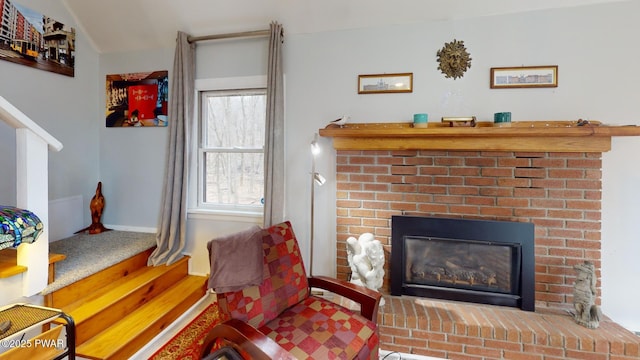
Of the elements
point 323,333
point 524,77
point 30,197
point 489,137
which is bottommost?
point 323,333

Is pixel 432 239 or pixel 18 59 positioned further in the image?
pixel 18 59

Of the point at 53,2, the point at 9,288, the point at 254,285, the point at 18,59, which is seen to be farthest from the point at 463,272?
the point at 53,2

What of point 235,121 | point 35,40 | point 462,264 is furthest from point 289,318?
point 35,40

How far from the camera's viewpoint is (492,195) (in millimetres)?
2240

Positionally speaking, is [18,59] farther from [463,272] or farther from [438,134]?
[463,272]

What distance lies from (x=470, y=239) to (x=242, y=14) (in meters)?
2.72

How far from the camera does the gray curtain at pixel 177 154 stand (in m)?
2.67

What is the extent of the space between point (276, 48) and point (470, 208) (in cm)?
213

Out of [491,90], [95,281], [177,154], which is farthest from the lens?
[177,154]

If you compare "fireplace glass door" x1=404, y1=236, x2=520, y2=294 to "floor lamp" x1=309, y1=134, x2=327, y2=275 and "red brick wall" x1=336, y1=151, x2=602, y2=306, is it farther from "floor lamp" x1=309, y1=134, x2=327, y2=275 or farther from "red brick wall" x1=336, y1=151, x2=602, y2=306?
"floor lamp" x1=309, y1=134, x2=327, y2=275

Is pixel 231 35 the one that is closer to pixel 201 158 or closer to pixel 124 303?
pixel 201 158

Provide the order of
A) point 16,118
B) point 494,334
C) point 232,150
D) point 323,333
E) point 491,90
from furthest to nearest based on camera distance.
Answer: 1. point 232,150
2. point 491,90
3. point 494,334
4. point 16,118
5. point 323,333

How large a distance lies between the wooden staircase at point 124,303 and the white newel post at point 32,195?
0.18 meters

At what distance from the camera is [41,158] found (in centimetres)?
181
